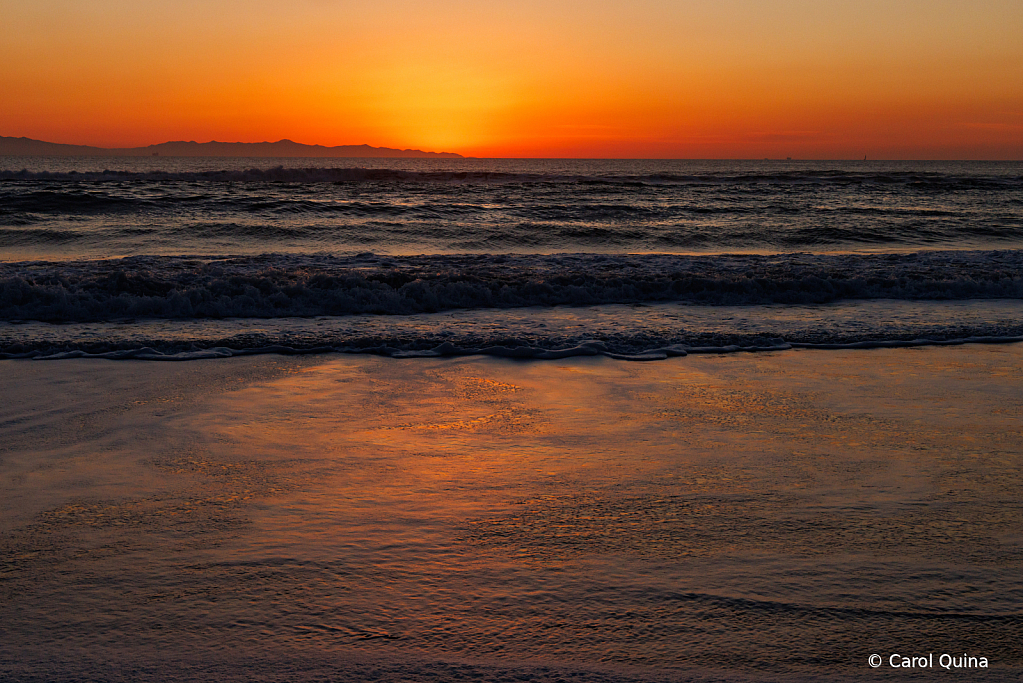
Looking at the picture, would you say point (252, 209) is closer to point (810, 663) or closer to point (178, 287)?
point (178, 287)

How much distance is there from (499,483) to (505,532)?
0.53 meters

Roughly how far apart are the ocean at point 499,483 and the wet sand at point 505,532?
0.05ft

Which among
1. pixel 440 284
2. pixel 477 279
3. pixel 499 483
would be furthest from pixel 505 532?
pixel 477 279

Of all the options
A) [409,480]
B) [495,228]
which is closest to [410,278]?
[409,480]

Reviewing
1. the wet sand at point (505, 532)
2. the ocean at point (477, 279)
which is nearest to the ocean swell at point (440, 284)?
the ocean at point (477, 279)

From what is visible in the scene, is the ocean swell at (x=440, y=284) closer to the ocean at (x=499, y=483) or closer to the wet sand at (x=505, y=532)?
the ocean at (x=499, y=483)

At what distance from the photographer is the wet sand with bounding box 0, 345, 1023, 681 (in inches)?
86.7

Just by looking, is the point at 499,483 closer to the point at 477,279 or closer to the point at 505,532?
the point at 505,532

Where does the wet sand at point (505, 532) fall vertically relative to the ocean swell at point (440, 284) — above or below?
below

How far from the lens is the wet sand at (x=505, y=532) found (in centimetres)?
220

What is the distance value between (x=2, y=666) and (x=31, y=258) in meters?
15.6

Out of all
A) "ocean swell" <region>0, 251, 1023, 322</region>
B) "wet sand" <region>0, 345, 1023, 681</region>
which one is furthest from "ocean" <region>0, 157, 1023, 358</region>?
"wet sand" <region>0, 345, 1023, 681</region>

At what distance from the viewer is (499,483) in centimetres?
347

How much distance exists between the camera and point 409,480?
11.5 feet
